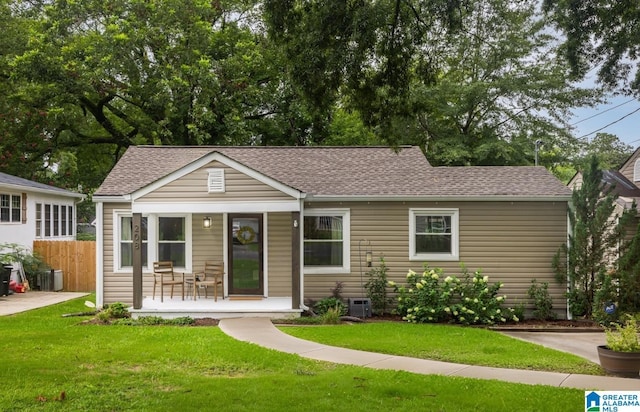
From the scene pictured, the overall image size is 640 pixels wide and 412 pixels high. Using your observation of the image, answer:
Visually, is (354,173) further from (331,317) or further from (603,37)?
(603,37)

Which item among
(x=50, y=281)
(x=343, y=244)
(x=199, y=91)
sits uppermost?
(x=199, y=91)

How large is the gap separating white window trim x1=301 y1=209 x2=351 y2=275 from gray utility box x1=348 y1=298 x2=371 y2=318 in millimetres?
866

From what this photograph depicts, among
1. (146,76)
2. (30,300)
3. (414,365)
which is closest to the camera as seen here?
(414,365)

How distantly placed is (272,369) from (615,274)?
8304 millimetres

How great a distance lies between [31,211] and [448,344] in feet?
50.5

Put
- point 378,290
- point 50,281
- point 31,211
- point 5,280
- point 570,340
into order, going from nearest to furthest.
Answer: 1. point 570,340
2. point 378,290
3. point 5,280
4. point 50,281
5. point 31,211

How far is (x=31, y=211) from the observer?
1788 cm

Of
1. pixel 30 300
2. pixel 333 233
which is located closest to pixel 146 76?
pixel 30 300

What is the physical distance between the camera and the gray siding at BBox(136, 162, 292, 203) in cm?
1148

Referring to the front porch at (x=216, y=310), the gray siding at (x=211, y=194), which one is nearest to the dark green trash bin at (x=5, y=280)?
the front porch at (x=216, y=310)

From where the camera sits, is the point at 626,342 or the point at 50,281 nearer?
the point at 626,342

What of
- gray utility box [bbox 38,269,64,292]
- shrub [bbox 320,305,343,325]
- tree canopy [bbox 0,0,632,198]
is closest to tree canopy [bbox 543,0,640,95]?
shrub [bbox 320,305,343,325]

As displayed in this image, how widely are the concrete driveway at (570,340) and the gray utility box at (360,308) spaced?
9.47ft

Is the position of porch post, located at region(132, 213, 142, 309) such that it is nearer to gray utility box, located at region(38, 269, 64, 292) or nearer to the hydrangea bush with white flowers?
the hydrangea bush with white flowers
